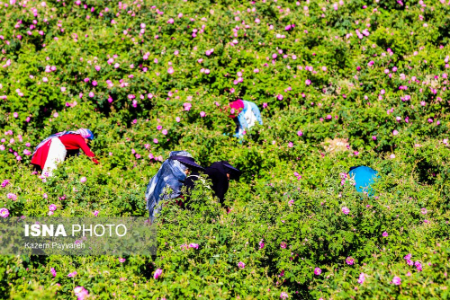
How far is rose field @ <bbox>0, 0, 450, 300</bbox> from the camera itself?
12.5 ft

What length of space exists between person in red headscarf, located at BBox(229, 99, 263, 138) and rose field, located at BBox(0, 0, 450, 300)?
15 cm

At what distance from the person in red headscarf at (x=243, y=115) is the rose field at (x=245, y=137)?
0.48ft

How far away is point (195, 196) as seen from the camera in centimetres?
430

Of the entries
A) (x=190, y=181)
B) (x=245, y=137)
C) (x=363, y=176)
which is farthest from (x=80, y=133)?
(x=363, y=176)

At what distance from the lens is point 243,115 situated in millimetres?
6562

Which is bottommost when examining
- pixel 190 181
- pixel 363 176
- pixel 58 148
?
pixel 58 148

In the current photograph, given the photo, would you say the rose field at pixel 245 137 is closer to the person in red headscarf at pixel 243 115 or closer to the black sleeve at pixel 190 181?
the person in red headscarf at pixel 243 115

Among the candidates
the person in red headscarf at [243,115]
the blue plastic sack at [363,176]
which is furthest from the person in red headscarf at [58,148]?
the blue plastic sack at [363,176]

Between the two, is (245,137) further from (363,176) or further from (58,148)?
(58,148)

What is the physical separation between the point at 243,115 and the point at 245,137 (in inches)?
17.5

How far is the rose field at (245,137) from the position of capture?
12.5 ft

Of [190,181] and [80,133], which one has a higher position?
[190,181]

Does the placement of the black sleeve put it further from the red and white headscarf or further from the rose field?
the red and white headscarf

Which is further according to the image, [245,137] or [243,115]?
[243,115]
